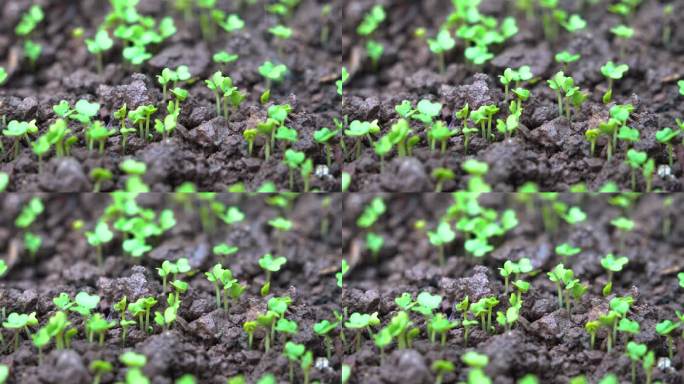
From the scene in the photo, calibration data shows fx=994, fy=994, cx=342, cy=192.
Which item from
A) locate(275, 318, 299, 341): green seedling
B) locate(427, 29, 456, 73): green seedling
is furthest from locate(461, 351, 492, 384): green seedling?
locate(427, 29, 456, 73): green seedling

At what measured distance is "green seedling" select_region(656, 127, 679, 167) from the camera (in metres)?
3.35

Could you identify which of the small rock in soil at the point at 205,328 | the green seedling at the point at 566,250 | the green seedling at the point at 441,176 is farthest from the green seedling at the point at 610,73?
the small rock in soil at the point at 205,328

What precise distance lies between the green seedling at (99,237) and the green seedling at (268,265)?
55cm

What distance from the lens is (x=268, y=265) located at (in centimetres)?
341

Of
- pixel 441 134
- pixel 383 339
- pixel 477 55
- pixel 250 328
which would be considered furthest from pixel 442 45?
pixel 250 328

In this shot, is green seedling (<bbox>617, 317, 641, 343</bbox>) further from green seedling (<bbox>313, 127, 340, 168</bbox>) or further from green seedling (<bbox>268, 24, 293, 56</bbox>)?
green seedling (<bbox>268, 24, 293, 56</bbox>)

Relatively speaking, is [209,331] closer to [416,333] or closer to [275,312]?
[275,312]

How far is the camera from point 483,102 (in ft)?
11.5

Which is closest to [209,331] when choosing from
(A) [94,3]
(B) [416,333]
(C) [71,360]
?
(C) [71,360]

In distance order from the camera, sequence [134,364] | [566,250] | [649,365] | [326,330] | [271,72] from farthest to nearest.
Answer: [271,72], [566,250], [326,330], [649,365], [134,364]

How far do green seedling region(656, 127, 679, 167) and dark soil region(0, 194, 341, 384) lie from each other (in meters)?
1.15

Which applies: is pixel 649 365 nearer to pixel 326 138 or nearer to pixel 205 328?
pixel 326 138

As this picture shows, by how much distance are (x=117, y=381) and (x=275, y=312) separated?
54 centimetres

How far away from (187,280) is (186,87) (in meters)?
0.70
